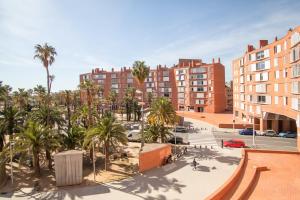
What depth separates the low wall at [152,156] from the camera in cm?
2892

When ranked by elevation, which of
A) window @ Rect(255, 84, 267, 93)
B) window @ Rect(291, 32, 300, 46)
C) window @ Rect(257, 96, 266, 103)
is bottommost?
window @ Rect(257, 96, 266, 103)

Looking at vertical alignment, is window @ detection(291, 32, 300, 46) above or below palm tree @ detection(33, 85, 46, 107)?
above

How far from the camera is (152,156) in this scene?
3012 centimetres

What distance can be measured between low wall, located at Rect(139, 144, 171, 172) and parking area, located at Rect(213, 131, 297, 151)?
1877 centimetres

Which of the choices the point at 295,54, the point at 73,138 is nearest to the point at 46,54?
the point at 73,138

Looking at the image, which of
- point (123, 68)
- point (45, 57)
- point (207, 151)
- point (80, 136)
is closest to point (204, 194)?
point (207, 151)

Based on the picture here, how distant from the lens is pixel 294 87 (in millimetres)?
40000

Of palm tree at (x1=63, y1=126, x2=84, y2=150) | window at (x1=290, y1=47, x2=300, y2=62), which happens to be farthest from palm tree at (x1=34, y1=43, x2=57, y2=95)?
window at (x1=290, y1=47, x2=300, y2=62)

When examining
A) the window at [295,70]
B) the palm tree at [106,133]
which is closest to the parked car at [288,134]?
the window at [295,70]

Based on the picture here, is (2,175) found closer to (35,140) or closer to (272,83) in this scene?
(35,140)

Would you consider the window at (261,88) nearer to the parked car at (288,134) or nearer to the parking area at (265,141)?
the parked car at (288,134)

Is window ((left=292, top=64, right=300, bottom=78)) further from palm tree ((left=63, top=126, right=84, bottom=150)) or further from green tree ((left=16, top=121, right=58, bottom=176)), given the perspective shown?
green tree ((left=16, top=121, right=58, bottom=176))

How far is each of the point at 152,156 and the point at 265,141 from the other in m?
30.2

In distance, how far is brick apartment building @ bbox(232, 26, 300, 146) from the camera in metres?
40.2
